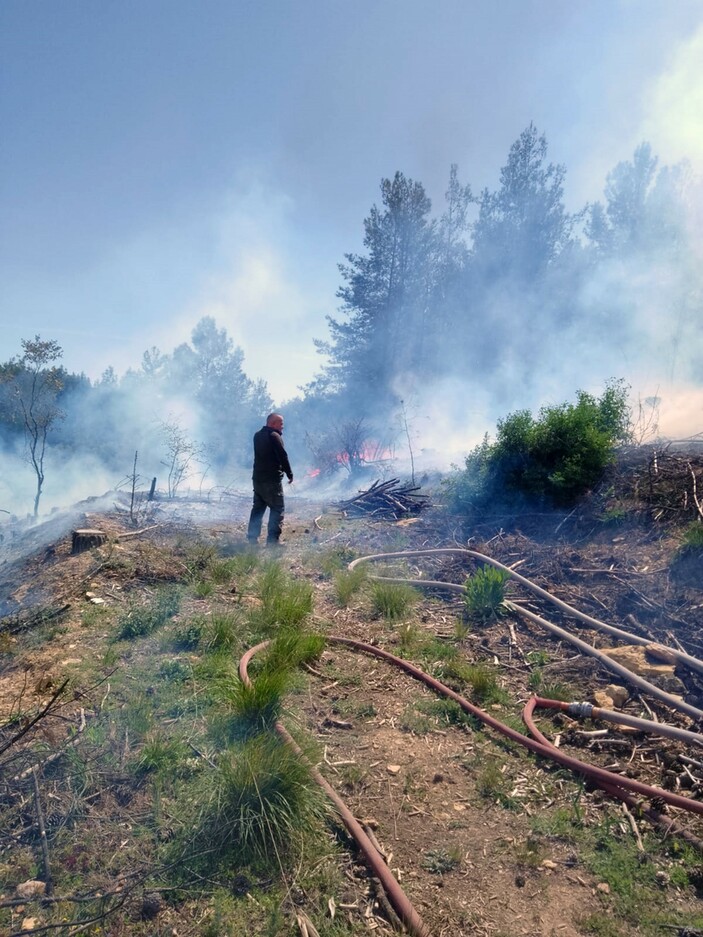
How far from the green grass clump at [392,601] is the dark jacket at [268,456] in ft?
9.68

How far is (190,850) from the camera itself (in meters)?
2.41

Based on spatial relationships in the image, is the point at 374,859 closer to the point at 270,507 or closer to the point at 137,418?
the point at 270,507

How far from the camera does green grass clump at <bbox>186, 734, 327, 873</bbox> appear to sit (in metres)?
2.41

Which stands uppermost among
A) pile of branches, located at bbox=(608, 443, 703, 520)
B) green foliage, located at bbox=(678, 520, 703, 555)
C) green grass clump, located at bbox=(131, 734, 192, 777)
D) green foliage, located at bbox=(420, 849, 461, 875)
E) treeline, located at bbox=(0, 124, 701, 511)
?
treeline, located at bbox=(0, 124, 701, 511)

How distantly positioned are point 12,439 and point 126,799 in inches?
816

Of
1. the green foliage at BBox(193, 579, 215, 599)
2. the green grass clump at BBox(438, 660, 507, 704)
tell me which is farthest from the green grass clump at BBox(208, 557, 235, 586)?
the green grass clump at BBox(438, 660, 507, 704)

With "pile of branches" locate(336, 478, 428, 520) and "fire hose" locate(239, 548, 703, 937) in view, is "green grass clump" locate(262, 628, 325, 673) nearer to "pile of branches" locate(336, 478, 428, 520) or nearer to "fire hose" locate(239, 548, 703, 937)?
"fire hose" locate(239, 548, 703, 937)

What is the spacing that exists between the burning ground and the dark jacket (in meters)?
2.05

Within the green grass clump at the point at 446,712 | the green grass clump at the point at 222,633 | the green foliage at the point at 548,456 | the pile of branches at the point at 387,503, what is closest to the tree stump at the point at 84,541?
the green grass clump at the point at 222,633

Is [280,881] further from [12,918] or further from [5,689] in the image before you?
[5,689]

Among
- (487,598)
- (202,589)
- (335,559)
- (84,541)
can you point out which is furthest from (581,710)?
(84,541)

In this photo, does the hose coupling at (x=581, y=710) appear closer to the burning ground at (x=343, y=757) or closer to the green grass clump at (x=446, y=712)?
the burning ground at (x=343, y=757)

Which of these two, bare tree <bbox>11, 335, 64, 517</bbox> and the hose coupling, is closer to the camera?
the hose coupling

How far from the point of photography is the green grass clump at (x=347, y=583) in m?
5.96
